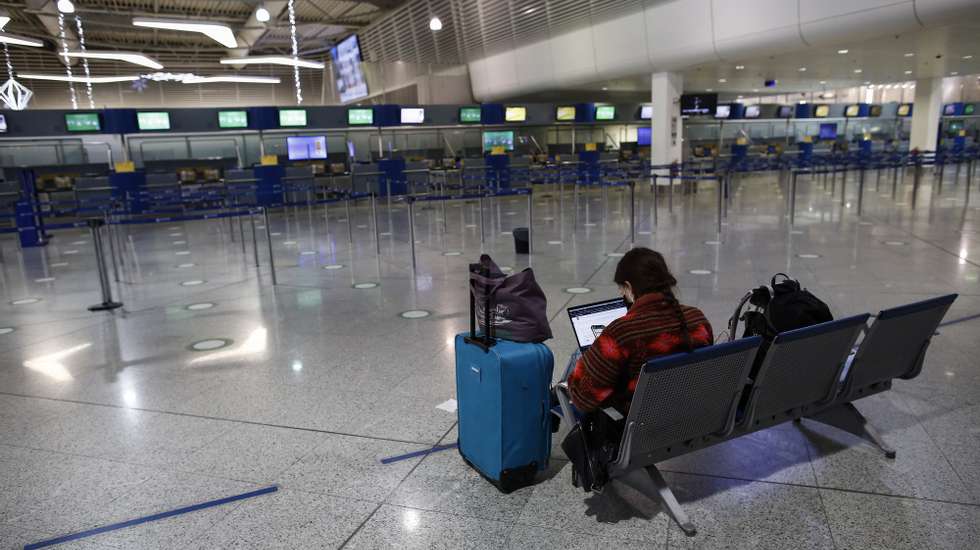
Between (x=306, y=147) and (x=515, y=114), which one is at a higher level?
(x=515, y=114)

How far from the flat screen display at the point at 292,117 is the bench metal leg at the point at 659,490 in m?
19.7

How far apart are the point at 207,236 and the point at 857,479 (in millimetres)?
13538

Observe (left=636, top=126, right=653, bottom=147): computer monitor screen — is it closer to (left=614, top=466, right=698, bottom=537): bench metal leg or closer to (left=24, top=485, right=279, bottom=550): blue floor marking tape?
(left=614, top=466, right=698, bottom=537): bench metal leg

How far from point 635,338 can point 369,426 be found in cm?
198

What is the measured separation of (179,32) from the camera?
30.5 m

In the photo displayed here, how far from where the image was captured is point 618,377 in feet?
8.41

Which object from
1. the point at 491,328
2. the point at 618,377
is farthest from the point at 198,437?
the point at 618,377

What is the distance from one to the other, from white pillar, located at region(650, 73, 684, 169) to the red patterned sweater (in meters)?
18.1

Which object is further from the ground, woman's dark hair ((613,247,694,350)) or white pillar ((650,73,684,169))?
white pillar ((650,73,684,169))

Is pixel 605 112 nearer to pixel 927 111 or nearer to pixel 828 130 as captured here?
pixel 927 111

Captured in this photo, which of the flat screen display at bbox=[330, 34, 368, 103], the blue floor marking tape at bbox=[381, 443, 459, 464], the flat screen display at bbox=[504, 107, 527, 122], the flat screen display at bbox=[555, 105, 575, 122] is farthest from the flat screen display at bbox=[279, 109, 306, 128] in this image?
the blue floor marking tape at bbox=[381, 443, 459, 464]

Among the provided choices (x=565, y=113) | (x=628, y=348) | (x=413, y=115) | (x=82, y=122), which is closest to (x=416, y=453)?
(x=628, y=348)

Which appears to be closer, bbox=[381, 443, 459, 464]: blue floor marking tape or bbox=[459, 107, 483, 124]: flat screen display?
bbox=[381, 443, 459, 464]: blue floor marking tape

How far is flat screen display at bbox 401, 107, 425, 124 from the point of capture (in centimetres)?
2184
